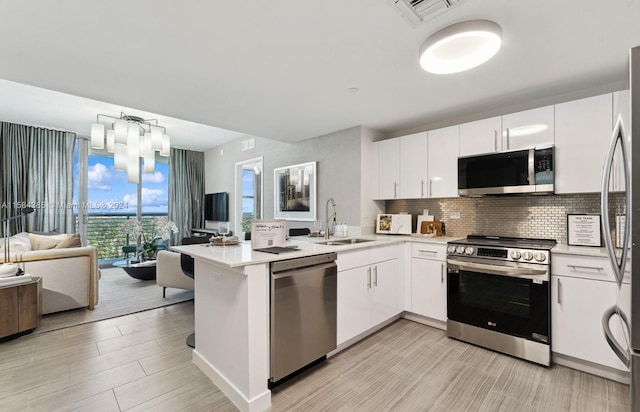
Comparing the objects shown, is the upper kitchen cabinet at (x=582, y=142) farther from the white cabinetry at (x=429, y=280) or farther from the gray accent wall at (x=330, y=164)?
the gray accent wall at (x=330, y=164)

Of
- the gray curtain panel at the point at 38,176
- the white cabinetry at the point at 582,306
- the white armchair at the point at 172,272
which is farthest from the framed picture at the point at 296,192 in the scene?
the gray curtain panel at the point at 38,176

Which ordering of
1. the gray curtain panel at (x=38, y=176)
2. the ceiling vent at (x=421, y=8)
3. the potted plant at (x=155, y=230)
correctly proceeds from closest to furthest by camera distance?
the ceiling vent at (x=421, y=8) < the gray curtain panel at (x=38, y=176) < the potted plant at (x=155, y=230)

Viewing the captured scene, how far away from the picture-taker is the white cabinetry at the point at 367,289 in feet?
8.14

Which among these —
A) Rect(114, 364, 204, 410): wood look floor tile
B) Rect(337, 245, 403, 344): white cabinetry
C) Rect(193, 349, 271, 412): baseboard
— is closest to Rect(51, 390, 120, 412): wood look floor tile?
Rect(114, 364, 204, 410): wood look floor tile

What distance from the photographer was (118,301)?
3.83 meters

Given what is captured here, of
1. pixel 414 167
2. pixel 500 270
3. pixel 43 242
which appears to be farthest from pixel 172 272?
pixel 500 270

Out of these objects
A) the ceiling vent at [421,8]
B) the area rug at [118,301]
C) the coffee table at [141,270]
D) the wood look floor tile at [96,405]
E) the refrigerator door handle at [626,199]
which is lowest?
the wood look floor tile at [96,405]

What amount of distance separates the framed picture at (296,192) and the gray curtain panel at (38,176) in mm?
4262

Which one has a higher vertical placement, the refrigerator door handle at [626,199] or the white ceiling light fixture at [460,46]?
the white ceiling light fixture at [460,46]

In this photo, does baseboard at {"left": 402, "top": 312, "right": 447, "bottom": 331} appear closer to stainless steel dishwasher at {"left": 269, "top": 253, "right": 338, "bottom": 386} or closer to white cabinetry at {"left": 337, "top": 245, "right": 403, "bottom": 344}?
white cabinetry at {"left": 337, "top": 245, "right": 403, "bottom": 344}

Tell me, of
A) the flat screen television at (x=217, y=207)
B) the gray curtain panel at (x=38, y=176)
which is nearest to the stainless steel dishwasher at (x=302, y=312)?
the flat screen television at (x=217, y=207)

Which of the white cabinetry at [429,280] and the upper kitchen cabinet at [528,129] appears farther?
the white cabinetry at [429,280]

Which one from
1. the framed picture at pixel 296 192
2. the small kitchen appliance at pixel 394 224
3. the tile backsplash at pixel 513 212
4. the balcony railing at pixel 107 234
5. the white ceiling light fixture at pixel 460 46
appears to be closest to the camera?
the white ceiling light fixture at pixel 460 46

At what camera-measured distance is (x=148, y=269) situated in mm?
4645
